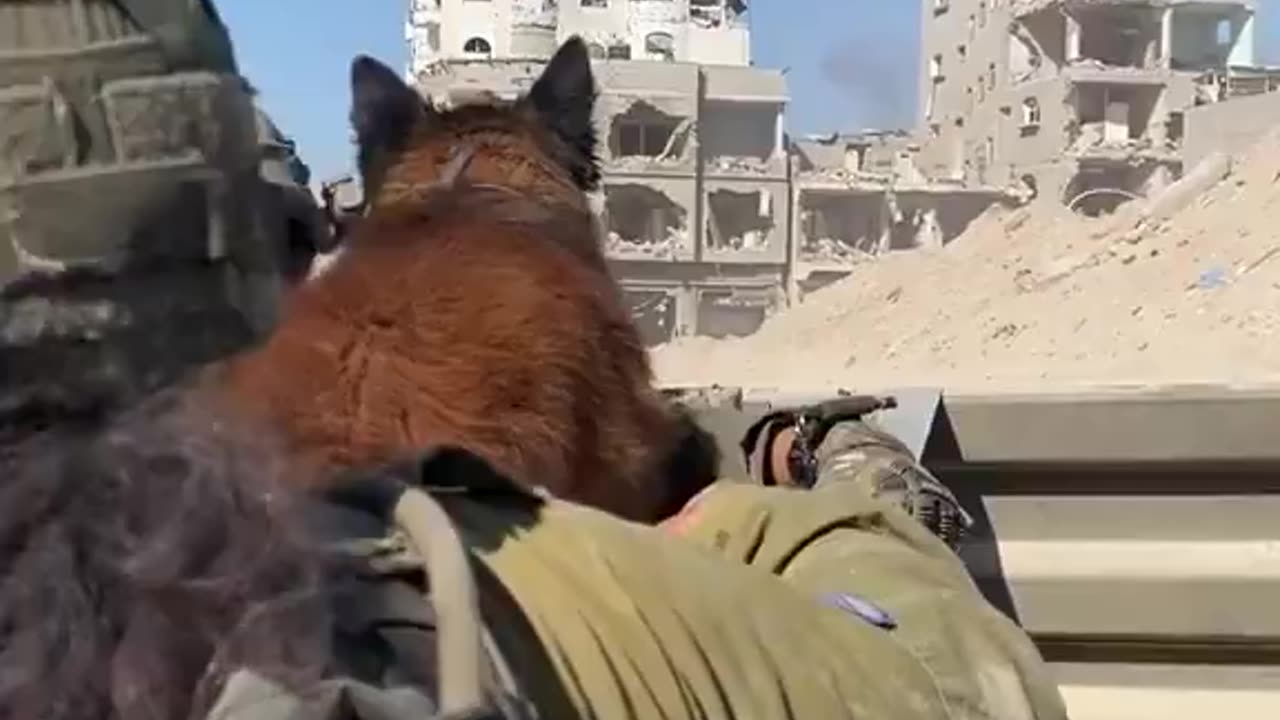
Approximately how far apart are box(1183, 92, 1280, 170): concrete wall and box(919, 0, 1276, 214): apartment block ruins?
3.12 meters

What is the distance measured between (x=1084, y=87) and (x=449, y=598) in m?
37.7

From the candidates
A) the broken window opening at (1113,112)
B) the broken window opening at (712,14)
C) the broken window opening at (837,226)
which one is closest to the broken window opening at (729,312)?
the broken window opening at (837,226)

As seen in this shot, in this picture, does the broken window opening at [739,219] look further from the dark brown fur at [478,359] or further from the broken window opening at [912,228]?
the dark brown fur at [478,359]

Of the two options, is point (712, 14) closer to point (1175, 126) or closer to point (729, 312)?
point (729, 312)

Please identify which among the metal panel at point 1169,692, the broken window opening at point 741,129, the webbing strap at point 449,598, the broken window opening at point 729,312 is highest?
the webbing strap at point 449,598

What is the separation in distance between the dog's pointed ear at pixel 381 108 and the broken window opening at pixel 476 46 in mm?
39996

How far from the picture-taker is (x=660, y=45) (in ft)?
142

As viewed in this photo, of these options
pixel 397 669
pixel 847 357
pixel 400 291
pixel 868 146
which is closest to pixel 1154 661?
pixel 400 291

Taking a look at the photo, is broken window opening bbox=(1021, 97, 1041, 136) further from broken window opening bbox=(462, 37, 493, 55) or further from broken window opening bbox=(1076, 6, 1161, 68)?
broken window opening bbox=(462, 37, 493, 55)

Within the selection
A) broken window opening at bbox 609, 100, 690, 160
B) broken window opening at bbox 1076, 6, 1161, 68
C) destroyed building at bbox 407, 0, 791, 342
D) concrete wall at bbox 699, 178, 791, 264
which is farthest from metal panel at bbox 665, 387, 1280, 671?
broken window opening at bbox 1076, 6, 1161, 68

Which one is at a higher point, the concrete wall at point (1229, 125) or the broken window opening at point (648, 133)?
the concrete wall at point (1229, 125)

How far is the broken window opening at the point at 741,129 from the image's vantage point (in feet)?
127

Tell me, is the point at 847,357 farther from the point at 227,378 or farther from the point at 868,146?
the point at 868,146

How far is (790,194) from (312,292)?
119 ft
